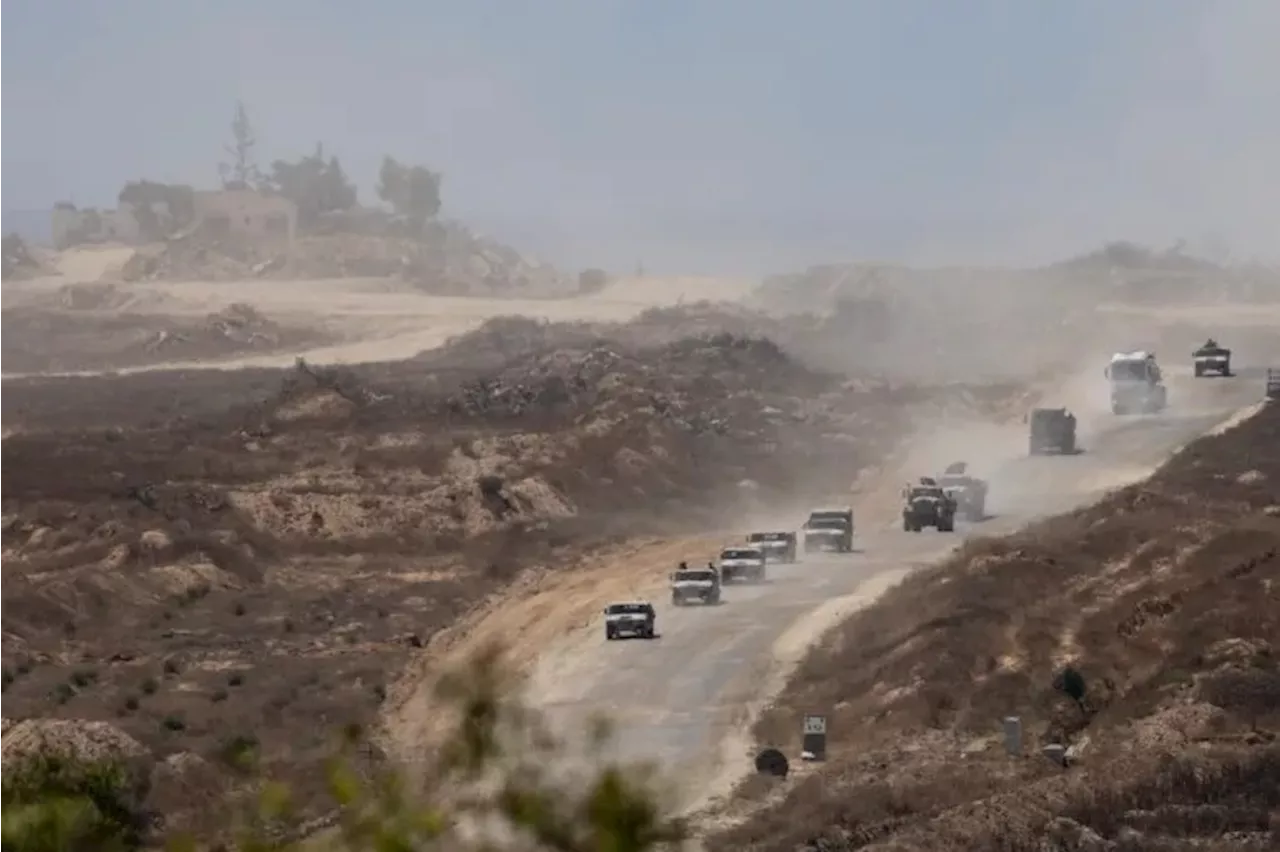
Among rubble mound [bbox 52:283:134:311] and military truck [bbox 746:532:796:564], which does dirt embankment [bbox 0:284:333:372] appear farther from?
military truck [bbox 746:532:796:564]

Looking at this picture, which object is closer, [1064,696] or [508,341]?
[1064,696]

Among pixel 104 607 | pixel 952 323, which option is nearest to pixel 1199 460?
pixel 104 607

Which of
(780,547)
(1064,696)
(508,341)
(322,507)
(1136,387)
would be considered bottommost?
(780,547)

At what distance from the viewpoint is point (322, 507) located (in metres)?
64.0

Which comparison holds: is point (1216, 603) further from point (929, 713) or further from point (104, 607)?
point (104, 607)

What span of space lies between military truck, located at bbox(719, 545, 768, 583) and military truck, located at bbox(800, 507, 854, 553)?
3985 mm

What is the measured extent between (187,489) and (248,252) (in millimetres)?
123885

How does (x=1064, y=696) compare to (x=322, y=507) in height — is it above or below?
above

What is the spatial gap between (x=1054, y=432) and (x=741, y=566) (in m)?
23.2

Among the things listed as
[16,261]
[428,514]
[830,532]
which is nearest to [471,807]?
[830,532]

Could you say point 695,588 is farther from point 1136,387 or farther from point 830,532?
point 1136,387

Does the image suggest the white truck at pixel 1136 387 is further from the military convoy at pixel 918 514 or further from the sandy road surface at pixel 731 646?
the sandy road surface at pixel 731 646

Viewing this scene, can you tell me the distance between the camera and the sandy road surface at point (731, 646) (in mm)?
37000

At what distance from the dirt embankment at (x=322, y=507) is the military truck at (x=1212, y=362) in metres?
13.0
